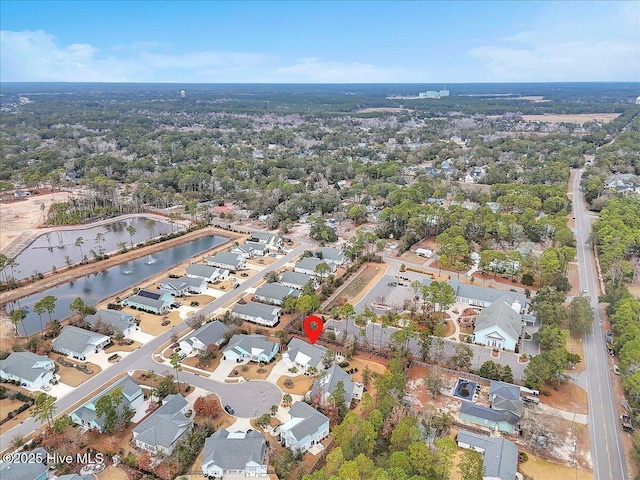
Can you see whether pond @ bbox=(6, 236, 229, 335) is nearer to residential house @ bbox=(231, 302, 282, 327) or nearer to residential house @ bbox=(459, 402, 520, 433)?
residential house @ bbox=(231, 302, 282, 327)

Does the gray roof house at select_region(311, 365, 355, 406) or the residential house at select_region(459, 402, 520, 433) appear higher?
the gray roof house at select_region(311, 365, 355, 406)

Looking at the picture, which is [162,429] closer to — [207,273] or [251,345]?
[251,345]

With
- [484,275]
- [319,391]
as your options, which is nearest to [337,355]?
[319,391]

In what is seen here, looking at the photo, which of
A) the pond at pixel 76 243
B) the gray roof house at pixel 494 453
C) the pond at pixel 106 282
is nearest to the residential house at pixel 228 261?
the pond at pixel 106 282

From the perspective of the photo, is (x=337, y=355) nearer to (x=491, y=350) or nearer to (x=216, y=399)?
(x=216, y=399)

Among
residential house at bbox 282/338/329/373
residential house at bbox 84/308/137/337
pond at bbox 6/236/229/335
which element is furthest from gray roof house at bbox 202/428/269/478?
pond at bbox 6/236/229/335

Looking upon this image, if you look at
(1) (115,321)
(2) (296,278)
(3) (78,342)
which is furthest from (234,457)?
(2) (296,278)
